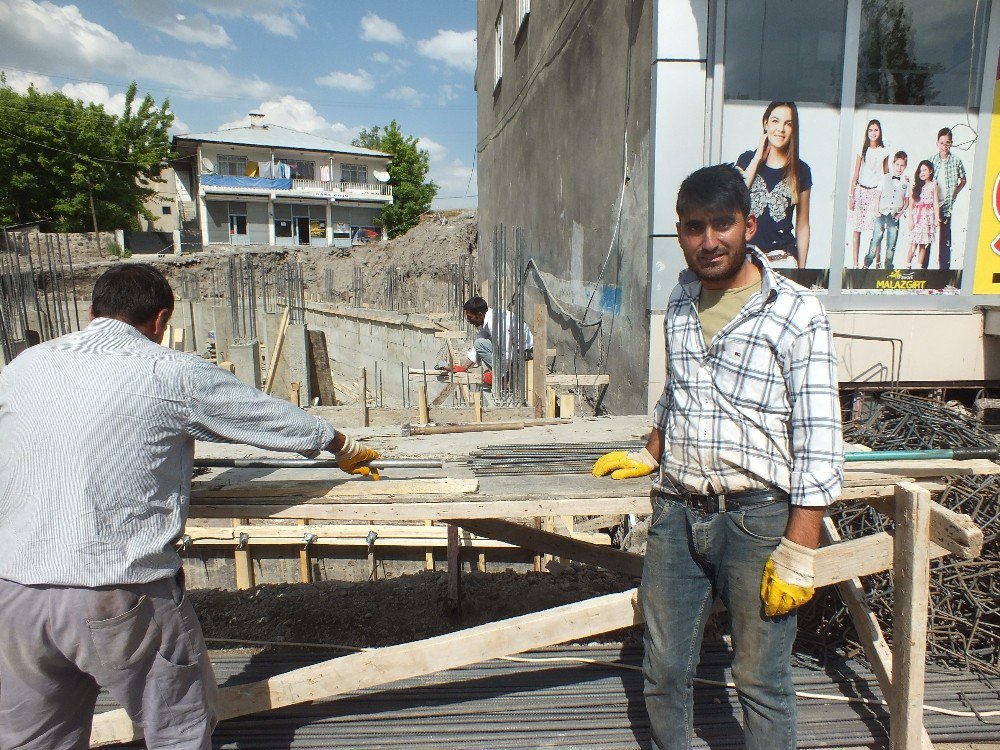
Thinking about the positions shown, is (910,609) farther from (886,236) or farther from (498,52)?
(498,52)

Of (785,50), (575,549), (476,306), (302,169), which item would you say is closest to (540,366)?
(476,306)

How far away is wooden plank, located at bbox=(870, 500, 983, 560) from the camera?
2004 millimetres

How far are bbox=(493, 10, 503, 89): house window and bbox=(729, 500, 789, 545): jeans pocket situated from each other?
47.6 feet

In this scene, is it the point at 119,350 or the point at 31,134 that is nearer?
the point at 119,350

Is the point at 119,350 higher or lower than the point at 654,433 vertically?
higher

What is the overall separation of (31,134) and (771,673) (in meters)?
44.0

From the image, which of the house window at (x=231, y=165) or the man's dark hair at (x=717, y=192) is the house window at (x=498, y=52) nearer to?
the man's dark hair at (x=717, y=192)

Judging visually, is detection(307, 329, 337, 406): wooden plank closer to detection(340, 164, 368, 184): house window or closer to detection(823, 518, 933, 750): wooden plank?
detection(823, 518, 933, 750): wooden plank

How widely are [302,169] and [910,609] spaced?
148ft

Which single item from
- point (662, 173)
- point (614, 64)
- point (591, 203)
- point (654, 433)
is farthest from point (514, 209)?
point (654, 433)

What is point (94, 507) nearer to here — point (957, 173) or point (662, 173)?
point (662, 173)

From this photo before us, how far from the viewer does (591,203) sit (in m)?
7.72

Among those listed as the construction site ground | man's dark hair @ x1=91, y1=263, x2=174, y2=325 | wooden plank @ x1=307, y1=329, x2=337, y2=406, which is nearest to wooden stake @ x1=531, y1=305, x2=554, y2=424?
the construction site ground

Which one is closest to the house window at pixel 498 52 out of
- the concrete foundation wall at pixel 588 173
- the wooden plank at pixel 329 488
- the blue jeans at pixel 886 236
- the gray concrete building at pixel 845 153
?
the concrete foundation wall at pixel 588 173
